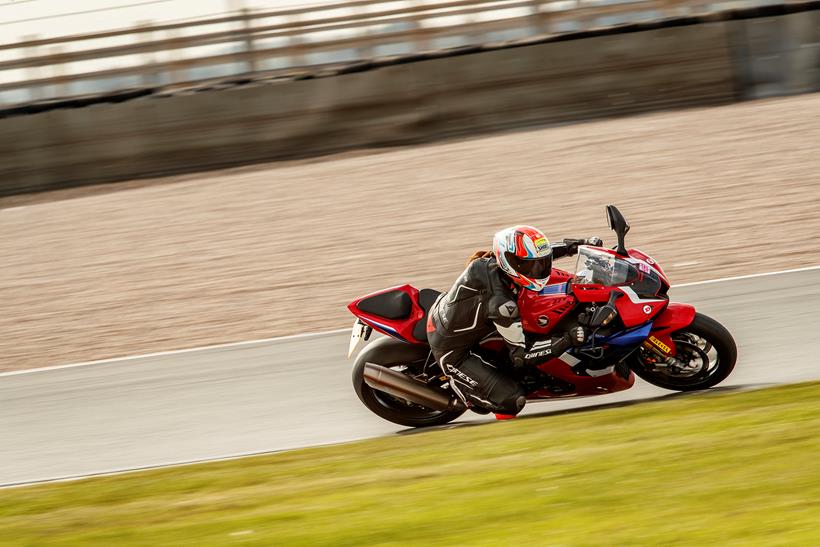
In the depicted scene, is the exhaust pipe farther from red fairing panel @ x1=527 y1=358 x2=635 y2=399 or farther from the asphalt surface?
red fairing panel @ x1=527 y1=358 x2=635 y2=399

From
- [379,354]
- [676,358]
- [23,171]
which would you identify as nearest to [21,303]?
[23,171]

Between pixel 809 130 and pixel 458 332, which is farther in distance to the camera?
pixel 809 130

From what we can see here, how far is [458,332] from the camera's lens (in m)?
7.48

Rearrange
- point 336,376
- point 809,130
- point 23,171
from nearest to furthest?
point 336,376
point 809,130
point 23,171

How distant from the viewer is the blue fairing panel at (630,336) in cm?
716

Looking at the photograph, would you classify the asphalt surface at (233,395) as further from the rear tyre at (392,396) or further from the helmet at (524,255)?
the helmet at (524,255)

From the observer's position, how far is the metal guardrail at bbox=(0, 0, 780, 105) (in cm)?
1820

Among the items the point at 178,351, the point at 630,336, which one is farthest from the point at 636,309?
the point at 178,351

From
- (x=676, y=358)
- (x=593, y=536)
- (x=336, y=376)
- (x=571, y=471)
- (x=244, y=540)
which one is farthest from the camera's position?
(x=336, y=376)

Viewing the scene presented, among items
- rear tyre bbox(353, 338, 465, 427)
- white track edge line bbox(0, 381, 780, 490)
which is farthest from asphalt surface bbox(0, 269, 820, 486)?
rear tyre bbox(353, 338, 465, 427)

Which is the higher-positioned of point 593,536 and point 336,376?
point 593,536

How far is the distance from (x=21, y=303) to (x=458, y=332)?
810 centimetres

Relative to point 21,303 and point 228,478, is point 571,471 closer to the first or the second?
point 228,478

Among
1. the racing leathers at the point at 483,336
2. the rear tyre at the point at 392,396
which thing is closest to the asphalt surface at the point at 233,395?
the rear tyre at the point at 392,396
